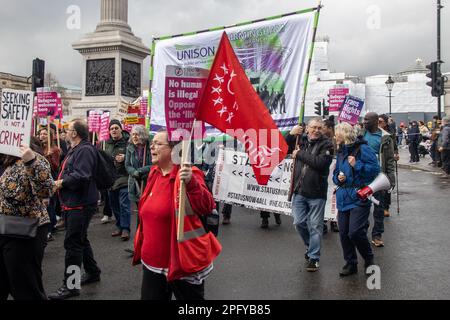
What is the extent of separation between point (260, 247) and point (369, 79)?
67.2 meters

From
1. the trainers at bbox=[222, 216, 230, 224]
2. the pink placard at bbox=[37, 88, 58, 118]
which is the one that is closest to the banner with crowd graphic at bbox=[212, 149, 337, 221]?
the trainers at bbox=[222, 216, 230, 224]

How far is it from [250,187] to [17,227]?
5958 millimetres

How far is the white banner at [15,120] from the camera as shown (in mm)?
3920

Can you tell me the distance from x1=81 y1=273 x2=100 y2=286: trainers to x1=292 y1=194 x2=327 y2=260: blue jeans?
100 inches

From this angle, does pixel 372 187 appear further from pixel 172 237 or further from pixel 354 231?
pixel 172 237

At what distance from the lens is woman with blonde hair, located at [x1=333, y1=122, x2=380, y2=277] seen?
221 inches

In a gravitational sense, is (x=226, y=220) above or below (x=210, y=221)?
below

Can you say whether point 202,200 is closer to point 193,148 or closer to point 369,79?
point 193,148

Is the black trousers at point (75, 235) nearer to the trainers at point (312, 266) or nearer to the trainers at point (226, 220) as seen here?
the trainers at point (312, 266)

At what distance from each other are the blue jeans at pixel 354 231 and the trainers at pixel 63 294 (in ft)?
10.2

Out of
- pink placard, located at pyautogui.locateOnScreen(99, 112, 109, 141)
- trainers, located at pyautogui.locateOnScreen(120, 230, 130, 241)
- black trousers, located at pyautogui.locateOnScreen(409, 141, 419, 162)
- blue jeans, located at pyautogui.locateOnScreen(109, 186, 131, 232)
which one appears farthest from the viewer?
black trousers, located at pyautogui.locateOnScreen(409, 141, 419, 162)

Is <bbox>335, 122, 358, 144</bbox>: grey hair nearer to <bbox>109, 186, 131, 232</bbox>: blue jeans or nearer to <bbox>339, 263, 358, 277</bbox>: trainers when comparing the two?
<bbox>339, 263, 358, 277</bbox>: trainers

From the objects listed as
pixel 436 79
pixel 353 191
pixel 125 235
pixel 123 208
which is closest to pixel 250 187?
pixel 123 208

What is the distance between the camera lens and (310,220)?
6000mm
